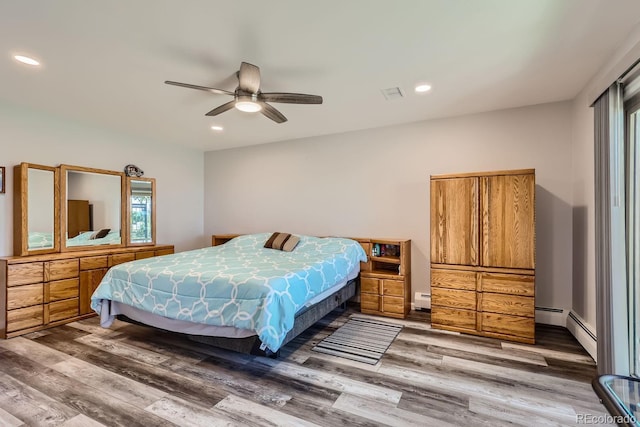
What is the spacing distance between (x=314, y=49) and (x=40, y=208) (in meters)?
3.85

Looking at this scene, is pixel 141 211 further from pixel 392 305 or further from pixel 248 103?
pixel 392 305

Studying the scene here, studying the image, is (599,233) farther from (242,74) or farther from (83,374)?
(83,374)

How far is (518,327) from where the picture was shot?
3.07 metres

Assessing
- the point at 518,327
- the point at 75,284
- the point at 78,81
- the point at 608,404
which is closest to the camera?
the point at 608,404

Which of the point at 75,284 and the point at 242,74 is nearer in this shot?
the point at 242,74

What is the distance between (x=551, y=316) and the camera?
135 inches

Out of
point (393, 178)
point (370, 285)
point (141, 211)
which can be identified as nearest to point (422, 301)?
point (370, 285)

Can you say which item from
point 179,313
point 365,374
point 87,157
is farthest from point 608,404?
point 87,157

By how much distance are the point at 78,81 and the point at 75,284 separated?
2.45 meters

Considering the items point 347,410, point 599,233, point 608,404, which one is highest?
point 599,233

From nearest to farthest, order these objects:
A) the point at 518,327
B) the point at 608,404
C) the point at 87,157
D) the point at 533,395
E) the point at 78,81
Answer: the point at 608,404
the point at 533,395
the point at 78,81
the point at 518,327
the point at 87,157

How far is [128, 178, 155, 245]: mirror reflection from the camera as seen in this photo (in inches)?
184

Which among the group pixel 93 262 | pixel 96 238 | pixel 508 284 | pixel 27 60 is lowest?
pixel 508 284

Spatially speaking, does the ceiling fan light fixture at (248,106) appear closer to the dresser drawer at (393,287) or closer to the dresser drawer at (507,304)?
the dresser drawer at (393,287)
